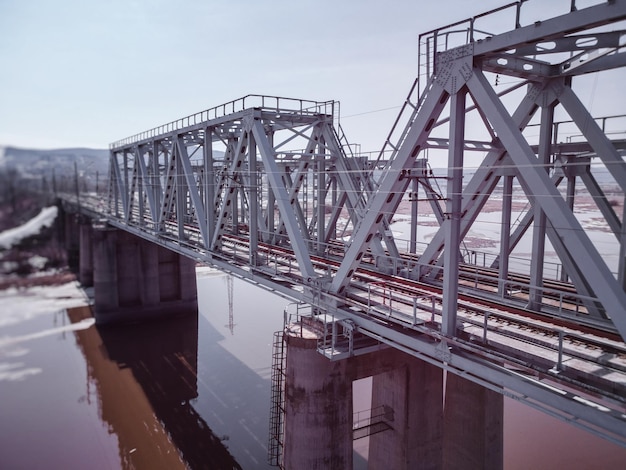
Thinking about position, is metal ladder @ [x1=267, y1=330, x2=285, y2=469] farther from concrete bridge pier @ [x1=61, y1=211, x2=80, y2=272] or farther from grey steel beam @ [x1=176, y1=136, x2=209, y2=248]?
concrete bridge pier @ [x1=61, y1=211, x2=80, y2=272]

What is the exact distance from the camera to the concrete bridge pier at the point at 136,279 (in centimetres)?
3450

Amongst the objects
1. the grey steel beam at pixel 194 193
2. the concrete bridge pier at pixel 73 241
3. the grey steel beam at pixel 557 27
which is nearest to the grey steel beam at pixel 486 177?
the grey steel beam at pixel 557 27

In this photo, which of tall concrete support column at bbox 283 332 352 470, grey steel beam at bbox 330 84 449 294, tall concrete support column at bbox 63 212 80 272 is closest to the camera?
grey steel beam at bbox 330 84 449 294

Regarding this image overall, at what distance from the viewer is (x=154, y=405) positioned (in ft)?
77.7

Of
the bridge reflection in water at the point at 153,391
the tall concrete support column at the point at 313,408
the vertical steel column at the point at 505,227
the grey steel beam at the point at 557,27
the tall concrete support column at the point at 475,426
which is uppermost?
the grey steel beam at the point at 557,27

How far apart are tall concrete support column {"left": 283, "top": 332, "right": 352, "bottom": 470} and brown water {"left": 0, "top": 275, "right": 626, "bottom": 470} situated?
24.9 ft

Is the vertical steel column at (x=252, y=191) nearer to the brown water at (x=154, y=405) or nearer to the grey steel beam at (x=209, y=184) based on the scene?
the grey steel beam at (x=209, y=184)

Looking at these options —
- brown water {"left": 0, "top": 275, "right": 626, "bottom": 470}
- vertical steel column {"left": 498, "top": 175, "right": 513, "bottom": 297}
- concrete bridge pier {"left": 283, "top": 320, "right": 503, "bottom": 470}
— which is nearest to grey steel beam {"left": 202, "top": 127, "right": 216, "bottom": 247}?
concrete bridge pier {"left": 283, "top": 320, "right": 503, "bottom": 470}

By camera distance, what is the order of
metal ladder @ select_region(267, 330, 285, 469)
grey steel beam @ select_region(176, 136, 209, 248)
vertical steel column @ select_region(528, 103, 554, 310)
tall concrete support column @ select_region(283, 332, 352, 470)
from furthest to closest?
1. grey steel beam @ select_region(176, 136, 209, 248)
2. metal ladder @ select_region(267, 330, 285, 469)
3. tall concrete support column @ select_region(283, 332, 352, 470)
4. vertical steel column @ select_region(528, 103, 554, 310)

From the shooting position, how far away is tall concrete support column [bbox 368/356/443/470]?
13.1m

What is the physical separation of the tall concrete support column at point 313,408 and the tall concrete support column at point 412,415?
A: 2109mm

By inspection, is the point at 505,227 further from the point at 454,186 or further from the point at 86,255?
the point at 86,255

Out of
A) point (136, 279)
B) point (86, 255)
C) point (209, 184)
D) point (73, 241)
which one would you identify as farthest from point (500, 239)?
point (73, 241)

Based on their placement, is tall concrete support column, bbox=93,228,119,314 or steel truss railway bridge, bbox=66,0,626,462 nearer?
steel truss railway bridge, bbox=66,0,626,462
